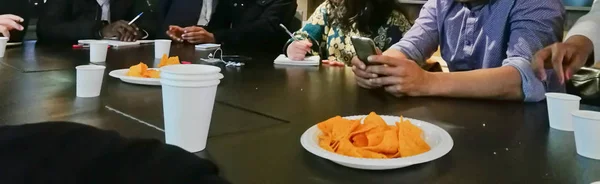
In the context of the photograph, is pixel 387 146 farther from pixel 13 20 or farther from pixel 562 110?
pixel 13 20

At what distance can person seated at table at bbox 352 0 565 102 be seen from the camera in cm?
129

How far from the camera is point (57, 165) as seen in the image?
12.3 inches

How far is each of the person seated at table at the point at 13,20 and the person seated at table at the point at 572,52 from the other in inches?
70.6

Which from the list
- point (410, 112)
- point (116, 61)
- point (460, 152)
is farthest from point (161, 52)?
Result: point (460, 152)

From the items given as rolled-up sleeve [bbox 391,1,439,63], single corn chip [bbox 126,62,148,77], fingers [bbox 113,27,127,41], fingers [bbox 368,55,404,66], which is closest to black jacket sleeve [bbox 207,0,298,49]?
fingers [bbox 113,27,127,41]

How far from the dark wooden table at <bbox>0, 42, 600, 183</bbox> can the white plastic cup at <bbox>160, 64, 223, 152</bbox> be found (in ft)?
0.11

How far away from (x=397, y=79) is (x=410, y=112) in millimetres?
184

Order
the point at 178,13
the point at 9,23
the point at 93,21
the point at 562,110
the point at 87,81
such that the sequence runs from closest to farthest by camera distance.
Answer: the point at 562,110 → the point at 87,81 → the point at 9,23 → the point at 93,21 → the point at 178,13

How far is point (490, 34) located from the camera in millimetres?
1527

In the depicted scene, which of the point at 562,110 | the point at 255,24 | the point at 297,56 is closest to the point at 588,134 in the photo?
the point at 562,110

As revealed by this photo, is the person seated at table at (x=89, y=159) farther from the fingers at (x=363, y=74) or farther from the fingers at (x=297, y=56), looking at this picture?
the fingers at (x=297, y=56)

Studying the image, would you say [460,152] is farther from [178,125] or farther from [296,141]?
[178,125]

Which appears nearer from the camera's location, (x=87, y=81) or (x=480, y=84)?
(x=87, y=81)

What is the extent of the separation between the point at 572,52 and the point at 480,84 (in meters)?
0.20
